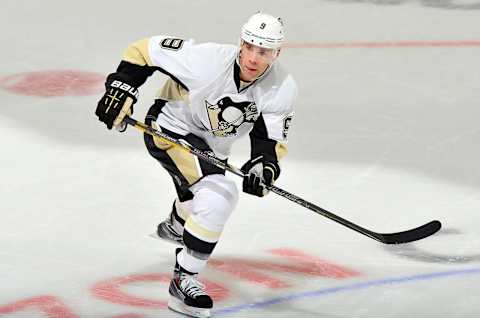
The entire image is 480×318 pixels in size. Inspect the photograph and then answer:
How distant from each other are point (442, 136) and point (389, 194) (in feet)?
2.16

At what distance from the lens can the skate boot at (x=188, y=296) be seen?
359 centimetres

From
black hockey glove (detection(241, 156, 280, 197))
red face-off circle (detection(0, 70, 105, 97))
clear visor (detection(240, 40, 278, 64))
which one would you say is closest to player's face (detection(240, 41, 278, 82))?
clear visor (detection(240, 40, 278, 64))

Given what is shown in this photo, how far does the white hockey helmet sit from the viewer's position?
3514 millimetres

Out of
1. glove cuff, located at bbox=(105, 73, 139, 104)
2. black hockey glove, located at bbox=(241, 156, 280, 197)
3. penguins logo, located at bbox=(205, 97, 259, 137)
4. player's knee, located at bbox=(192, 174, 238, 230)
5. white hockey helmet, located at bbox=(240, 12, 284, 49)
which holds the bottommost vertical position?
player's knee, located at bbox=(192, 174, 238, 230)

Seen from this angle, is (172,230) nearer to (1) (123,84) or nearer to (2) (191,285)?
(2) (191,285)

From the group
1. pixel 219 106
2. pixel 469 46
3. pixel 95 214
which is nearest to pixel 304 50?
pixel 469 46

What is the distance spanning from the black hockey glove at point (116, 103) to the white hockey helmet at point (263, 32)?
39 centimetres

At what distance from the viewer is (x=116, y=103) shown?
3615 millimetres

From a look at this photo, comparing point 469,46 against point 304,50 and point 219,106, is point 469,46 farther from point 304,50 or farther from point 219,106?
point 219,106

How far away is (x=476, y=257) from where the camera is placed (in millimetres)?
4152

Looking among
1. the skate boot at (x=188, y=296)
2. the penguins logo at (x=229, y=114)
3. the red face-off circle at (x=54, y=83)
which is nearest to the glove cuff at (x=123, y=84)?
the penguins logo at (x=229, y=114)

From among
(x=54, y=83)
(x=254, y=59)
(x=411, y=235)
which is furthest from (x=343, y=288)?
(x=54, y=83)

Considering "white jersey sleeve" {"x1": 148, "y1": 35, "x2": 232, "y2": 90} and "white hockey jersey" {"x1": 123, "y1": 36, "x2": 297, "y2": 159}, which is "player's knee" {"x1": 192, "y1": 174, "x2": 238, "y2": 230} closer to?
"white hockey jersey" {"x1": 123, "y1": 36, "x2": 297, "y2": 159}

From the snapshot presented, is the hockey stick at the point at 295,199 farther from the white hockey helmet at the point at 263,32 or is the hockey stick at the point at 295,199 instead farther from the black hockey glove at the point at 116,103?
the white hockey helmet at the point at 263,32
